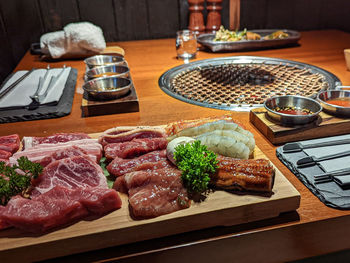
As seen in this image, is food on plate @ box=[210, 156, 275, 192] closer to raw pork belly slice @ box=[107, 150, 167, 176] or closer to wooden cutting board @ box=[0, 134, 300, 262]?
wooden cutting board @ box=[0, 134, 300, 262]

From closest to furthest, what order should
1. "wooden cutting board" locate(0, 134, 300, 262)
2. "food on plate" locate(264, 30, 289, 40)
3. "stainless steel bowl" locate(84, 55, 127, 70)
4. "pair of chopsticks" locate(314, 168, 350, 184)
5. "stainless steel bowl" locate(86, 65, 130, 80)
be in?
"wooden cutting board" locate(0, 134, 300, 262) → "pair of chopsticks" locate(314, 168, 350, 184) → "stainless steel bowl" locate(86, 65, 130, 80) → "stainless steel bowl" locate(84, 55, 127, 70) → "food on plate" locate(264, 30, 289, 40)

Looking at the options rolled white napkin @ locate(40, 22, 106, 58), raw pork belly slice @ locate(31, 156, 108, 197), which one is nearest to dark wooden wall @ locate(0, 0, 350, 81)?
rolled white napkin @ locate(40, 22, 106, 58)

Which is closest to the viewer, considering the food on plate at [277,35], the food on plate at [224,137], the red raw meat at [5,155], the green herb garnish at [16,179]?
the green herb garnish at [16,179]

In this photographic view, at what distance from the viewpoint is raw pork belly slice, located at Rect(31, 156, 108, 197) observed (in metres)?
1.36

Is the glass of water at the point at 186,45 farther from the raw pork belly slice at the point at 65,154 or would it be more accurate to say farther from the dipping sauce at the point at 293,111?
the raw pork belly slice at the point at 65,154

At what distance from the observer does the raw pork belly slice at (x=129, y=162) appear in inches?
56.5

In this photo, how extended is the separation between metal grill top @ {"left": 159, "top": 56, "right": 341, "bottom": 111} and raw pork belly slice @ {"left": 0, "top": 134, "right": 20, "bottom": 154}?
1160 mm

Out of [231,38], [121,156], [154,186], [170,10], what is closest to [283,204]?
[154,186]

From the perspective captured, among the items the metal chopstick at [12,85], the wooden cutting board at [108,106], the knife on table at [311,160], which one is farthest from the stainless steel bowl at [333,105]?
the metal chopstick at [12,85]

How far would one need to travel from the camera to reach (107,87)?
2365 mm

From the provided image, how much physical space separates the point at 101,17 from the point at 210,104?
279 centimetres

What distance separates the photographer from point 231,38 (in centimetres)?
347

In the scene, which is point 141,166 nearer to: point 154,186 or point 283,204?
point 154,186

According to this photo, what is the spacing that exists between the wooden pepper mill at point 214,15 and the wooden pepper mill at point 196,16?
0.10m
